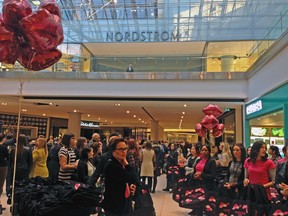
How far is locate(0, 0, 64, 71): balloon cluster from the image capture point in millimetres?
2566

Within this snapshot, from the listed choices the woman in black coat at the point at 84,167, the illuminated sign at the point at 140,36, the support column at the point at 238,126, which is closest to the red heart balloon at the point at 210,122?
the woman in black coat at the point at 84,167

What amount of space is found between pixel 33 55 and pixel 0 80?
417 inches

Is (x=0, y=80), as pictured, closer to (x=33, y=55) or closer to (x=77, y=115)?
(x=77, y=115)

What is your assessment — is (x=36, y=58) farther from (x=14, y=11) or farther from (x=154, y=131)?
(x=154, y=131)

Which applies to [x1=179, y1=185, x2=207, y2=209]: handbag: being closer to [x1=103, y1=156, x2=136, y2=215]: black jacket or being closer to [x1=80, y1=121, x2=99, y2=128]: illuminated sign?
[x1=103, y1=156, x2=136, y2=215]: black jacket

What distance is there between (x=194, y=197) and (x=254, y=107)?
220 inches

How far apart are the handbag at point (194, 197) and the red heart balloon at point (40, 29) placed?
128 inches

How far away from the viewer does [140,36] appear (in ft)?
56.1

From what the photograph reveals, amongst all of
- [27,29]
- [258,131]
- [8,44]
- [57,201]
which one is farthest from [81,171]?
[258,131]

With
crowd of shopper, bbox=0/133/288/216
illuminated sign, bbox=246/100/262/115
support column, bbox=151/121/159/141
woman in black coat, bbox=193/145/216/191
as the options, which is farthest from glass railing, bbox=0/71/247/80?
support column, bbox=151/121/159/141

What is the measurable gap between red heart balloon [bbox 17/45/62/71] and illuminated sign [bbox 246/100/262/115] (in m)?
7.16

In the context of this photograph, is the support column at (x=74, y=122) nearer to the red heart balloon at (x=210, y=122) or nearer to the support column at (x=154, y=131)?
the support column at (x=154, y=131)

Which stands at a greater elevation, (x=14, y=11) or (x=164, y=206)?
(x=14, y=11)

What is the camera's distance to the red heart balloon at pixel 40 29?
2.56 metres
